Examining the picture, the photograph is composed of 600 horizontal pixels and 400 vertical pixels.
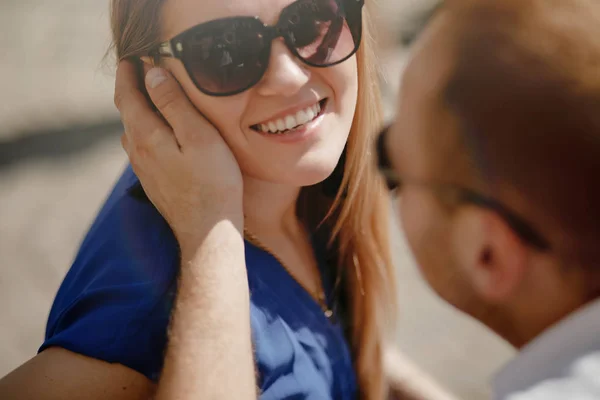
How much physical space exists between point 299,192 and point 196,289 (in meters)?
0.62

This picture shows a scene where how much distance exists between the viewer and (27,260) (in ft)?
11.7

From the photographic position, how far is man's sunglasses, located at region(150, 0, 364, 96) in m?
1.30

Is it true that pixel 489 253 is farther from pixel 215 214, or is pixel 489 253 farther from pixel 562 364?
pixel 215 214

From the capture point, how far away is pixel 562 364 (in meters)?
0.93

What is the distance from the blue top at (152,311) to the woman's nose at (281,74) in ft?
1.30

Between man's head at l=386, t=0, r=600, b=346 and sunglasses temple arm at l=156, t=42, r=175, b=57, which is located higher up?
sunglasses temple arm at l=156, t=42, r=175, b=57

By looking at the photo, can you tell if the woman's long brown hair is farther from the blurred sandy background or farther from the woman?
the blurred sandy background

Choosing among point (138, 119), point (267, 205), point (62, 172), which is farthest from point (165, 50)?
point (62, 172)

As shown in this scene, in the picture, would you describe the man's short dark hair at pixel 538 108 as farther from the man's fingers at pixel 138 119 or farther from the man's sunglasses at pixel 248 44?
the man's fingers at pixel 138 119

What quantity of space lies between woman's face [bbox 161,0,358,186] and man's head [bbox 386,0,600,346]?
A: 37cm

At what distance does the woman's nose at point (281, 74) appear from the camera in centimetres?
136

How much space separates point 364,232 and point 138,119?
2.52 feet

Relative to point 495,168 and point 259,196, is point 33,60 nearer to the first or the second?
point 259,196

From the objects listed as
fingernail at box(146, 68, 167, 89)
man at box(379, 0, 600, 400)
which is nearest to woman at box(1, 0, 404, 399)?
fingernail at box(146, 68, 167, 89)
